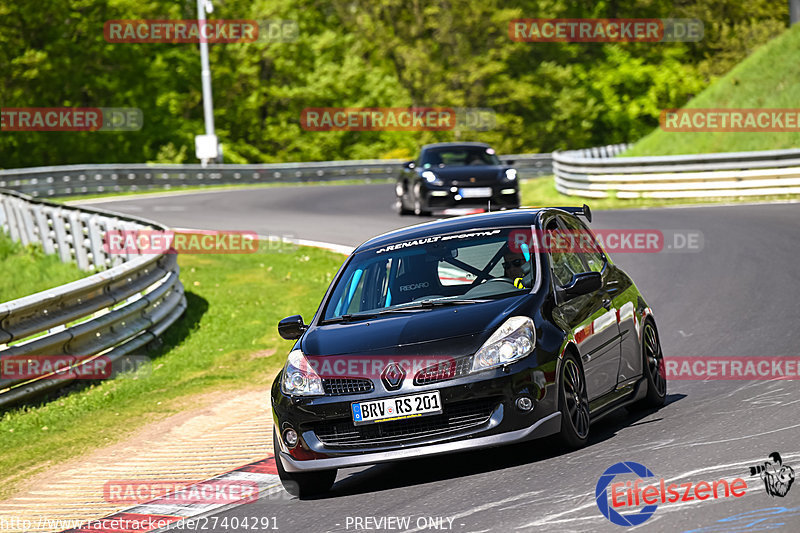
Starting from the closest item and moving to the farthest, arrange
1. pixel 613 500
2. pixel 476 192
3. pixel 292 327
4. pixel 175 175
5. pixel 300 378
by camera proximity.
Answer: pixel 613 500
pixel 300 378
pixel 292 327
pixel 476 192
pixel 175 175

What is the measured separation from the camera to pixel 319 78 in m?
65.0

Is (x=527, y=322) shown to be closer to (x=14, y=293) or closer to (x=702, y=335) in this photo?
(x=702, y=335)

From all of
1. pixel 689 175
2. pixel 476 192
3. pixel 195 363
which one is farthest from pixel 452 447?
pixel 689 175

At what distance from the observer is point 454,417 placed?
6.86 meters

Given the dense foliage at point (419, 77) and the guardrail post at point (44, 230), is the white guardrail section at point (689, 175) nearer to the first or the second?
the guardrail post at point (44, 230)

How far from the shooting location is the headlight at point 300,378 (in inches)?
281

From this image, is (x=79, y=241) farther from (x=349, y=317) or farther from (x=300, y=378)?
(x=300, y=378)

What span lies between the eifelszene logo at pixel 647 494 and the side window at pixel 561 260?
205cm

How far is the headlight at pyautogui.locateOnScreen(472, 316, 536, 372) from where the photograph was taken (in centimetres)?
690

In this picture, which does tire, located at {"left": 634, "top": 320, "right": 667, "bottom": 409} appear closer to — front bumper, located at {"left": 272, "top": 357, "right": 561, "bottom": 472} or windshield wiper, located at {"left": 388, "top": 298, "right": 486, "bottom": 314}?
windshield wiper, located at {"left": 388, "top": 298, "right": 486, "bottom": 314}

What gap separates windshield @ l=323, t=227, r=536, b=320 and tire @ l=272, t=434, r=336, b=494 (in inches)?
42.1

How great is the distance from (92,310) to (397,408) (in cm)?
591

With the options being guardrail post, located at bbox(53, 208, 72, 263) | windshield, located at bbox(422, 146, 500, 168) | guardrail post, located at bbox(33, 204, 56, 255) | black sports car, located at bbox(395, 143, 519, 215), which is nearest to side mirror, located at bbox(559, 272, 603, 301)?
guardrail post, located at bbox(53, 208, 72, 263)

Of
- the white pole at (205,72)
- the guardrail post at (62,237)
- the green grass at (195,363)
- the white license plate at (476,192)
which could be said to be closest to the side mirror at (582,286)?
the green grass at (195,363)
